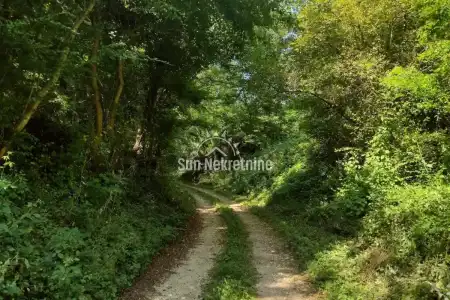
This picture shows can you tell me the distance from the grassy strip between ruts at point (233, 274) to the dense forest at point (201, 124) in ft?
0.44

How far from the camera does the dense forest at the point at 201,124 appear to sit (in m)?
6.59

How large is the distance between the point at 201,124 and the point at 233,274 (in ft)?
38.7

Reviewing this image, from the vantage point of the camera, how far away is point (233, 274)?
8.09 metres

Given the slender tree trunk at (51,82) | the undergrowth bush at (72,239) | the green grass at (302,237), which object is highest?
the slender tree trunk at (51,82)

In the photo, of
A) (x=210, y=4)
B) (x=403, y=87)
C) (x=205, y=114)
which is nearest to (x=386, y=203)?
(x=403, y=87)

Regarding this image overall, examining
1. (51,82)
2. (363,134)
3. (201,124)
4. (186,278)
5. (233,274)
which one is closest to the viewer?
(51,82)

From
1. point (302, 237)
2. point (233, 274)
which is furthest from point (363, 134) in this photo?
point (233, 274)

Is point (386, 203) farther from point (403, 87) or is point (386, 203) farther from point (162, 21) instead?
point (162, 21)

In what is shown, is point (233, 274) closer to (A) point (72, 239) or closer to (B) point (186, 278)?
(B) point (186, 278)

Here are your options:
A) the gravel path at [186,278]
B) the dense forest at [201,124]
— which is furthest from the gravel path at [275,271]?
the gravel path at [186,278]

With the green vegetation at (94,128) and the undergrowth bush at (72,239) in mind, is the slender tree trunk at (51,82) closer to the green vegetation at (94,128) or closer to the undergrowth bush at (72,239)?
the green vegetation at (94,128)

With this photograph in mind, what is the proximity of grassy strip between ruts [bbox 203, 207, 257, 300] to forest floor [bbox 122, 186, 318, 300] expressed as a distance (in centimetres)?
16

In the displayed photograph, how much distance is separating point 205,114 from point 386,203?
42.3 ft

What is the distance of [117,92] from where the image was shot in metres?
11.8
